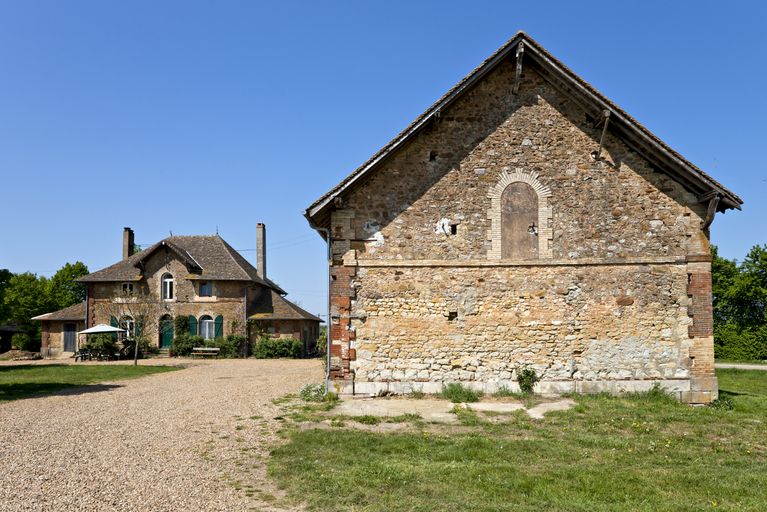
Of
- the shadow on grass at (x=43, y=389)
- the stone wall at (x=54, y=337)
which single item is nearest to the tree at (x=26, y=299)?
the stone wall at (x=54, y=337)

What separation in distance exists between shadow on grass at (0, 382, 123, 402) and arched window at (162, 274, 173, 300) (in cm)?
1748

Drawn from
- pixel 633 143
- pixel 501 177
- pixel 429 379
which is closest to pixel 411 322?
pixel 429 379

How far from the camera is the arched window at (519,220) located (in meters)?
13.6

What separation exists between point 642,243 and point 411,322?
5.65 m

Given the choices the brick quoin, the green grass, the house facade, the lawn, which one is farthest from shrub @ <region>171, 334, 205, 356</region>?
the brick quoin

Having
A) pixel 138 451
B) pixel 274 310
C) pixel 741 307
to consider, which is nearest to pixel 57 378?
pixel 138 451

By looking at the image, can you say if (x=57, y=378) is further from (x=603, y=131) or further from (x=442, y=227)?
(x=603, y=131)

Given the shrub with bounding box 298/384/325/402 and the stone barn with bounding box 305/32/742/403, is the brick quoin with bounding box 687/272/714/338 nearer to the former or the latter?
the stone barn with bounding box 305/32/742/403

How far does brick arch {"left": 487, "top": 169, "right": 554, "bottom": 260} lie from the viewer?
1362 cm

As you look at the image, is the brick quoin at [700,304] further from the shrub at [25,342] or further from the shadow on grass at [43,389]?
the shrub at [25,342]

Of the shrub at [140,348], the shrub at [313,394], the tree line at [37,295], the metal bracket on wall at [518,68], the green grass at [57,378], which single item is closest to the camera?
the metal bracket on wall at [518,68]

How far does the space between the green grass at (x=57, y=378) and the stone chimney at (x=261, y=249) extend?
15420 mm

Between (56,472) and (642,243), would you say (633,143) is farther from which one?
(56,472)

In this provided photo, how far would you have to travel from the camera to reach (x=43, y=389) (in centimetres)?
1689
